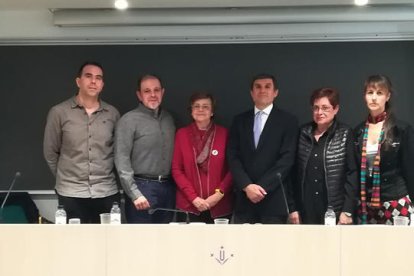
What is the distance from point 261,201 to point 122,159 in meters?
1.05

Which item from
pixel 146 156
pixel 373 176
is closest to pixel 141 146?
pixel 146 156

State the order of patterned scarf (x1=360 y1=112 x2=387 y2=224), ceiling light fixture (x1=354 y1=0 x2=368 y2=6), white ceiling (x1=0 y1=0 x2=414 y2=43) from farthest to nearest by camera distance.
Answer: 1. white ceiling (x1=0 y1=0 x2=414 y2=43)
2. ceiling light fixture (x1=354 y1=0 x2=368 y2=6)
3. patterned scarf (x1=360 y1=112 x2=387 y2=224)

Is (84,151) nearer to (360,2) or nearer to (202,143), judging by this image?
(202,143)

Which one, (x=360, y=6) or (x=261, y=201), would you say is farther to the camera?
(x=360, y=6)

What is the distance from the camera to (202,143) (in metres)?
4.40

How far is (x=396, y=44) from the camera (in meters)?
4.85

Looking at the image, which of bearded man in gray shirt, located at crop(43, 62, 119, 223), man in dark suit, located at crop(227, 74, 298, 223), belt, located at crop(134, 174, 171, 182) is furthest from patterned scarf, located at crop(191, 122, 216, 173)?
bearded man in gray shirt, located at crop(43, 62, 119, 223)

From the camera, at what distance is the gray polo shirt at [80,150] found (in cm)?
426

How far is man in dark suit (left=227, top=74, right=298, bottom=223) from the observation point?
4.14 m
